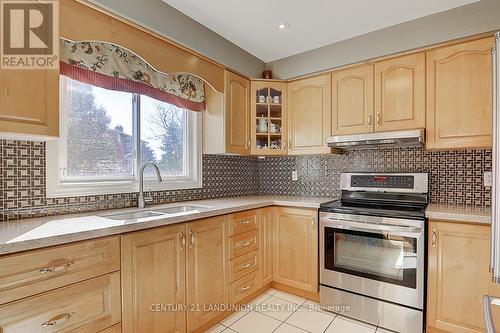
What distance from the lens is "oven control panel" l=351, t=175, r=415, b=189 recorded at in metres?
2.30

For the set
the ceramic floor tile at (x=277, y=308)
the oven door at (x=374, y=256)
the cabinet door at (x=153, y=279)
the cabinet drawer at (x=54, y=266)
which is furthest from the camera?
the ceramic floor tile at (x=277, y=308)

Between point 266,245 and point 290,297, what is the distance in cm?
54

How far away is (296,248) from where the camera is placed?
7.93ft

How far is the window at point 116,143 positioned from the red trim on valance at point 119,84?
0.52ft

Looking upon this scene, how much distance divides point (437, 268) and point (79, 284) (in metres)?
2.18

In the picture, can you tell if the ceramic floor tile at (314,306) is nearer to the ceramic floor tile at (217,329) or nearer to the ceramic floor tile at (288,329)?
the ceramic floor tile at (288,329)

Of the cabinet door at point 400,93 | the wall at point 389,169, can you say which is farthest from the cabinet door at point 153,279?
the cabinet door at point 400,93

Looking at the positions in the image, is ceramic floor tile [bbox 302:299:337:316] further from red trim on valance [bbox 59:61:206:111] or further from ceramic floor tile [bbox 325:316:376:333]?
red trim on valance [bbox 59:61:206:111]

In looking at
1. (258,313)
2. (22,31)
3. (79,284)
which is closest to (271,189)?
(258,313)

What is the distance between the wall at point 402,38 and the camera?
1.86 m

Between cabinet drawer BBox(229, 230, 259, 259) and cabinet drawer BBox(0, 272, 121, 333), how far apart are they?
93cm

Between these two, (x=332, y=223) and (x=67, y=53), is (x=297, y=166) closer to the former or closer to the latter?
(x=332, y=223)

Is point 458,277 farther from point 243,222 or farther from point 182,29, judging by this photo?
point 182,29

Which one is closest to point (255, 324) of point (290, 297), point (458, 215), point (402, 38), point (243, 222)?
point (290, 297)
